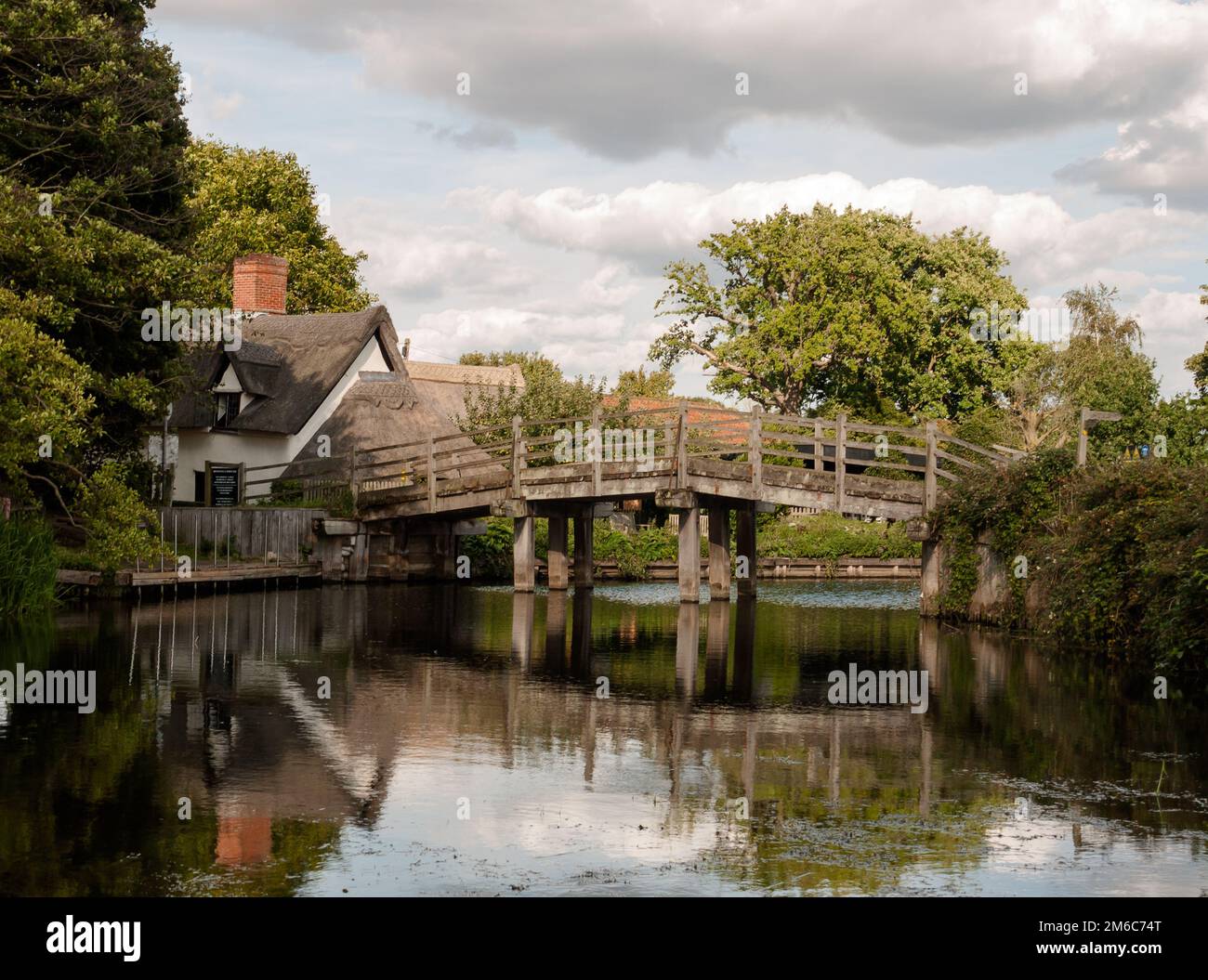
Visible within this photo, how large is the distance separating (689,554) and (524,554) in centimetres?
494

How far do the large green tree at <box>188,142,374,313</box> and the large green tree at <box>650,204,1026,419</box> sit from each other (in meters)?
15.9

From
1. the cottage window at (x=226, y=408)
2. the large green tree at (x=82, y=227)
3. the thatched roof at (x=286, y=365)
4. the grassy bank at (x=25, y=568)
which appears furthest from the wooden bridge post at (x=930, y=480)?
the cottage window at (x=226, y=408)

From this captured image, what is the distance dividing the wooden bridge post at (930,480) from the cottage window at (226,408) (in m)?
24.9

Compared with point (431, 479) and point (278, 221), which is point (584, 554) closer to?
point (431, 479)

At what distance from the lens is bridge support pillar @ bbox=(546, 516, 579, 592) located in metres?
36.2

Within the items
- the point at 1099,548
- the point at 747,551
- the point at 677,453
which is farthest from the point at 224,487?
the point at 1099,548

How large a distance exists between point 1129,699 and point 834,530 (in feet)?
106

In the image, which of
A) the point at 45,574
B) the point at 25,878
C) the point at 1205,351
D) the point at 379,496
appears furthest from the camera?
the point at 1205,351

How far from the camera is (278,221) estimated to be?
6462cm

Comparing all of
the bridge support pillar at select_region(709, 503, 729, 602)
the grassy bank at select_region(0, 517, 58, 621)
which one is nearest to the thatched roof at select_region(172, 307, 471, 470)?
the bridge support pillar at select_region(709, 503, 729, 602)

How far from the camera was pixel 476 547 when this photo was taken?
142 feet

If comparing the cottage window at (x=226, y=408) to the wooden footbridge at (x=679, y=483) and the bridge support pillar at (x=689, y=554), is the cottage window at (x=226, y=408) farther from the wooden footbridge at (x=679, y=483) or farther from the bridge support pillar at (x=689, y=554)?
the bridge support pillar at (x=689, y=554)

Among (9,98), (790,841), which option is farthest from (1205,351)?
(790,841)

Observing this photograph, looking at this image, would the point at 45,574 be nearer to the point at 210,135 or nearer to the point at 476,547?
the point at 476,547
